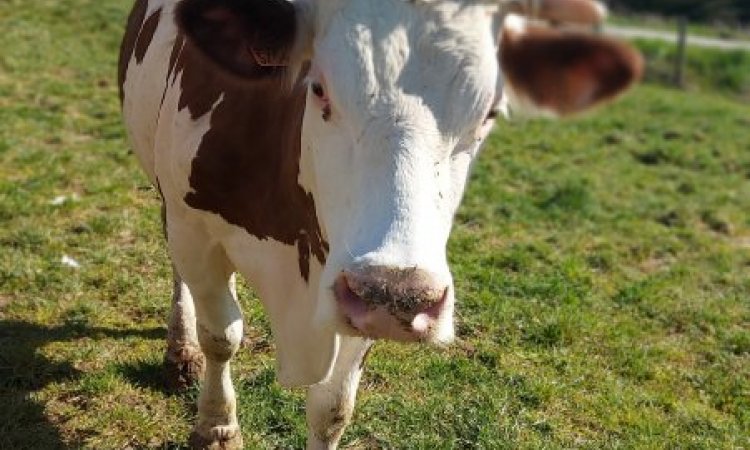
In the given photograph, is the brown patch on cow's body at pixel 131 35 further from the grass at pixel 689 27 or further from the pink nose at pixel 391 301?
the grass at pixel 689 27

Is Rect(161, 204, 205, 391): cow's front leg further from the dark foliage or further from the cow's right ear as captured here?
the dark foliage

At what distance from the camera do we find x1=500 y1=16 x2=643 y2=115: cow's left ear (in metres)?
2.34

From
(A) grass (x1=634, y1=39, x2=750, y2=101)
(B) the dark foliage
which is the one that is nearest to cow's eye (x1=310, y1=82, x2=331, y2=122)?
(A) grass (x1=634, y1=39, x2=750, y2=101)

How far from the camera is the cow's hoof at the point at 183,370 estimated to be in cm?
407

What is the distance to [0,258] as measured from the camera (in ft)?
16.7

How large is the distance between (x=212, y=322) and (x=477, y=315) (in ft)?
6.44

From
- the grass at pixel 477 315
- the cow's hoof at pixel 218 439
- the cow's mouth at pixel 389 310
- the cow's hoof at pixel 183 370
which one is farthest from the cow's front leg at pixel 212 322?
the cow's mouth at pixel 389 310

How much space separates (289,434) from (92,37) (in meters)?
8.71

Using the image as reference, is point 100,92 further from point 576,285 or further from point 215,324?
point 215,324

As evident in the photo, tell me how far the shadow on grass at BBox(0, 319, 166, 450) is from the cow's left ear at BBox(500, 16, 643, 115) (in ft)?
7.56

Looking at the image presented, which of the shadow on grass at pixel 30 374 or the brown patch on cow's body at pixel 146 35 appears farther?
the brown patch on cow's body at pixel 146 35

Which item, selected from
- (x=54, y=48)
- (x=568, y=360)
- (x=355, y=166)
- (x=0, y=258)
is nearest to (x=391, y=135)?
(x=355, y=166)

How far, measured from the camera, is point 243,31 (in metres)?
2.46

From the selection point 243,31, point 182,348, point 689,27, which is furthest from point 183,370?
point 689,27
